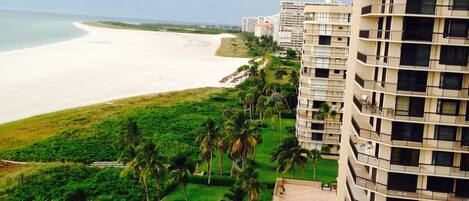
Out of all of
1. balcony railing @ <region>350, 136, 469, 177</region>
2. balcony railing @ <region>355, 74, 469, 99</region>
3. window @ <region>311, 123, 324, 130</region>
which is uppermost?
balcony railing @ <region>355, 74, 469, 99</region>

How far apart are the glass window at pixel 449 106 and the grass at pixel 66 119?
176 ft

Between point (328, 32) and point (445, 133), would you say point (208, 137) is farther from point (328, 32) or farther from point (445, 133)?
point (445, 133)

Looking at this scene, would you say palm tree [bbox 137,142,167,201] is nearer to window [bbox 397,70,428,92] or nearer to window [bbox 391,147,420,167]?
window [bbox 391,147,420,167]

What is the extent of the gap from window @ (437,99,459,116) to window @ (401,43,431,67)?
2.24 m

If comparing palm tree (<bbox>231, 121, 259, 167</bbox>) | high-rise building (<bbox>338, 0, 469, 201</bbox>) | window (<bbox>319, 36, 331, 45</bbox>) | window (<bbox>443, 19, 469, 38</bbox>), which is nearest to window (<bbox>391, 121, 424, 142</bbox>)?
high-rise building (<bbox>338, 0, 469, 201</bbox>)

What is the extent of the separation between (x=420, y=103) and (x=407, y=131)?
5.41ft

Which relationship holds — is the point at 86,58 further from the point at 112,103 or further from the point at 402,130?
the point at 402,130

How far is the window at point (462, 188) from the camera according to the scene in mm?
26250

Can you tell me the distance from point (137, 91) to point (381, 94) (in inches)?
3307

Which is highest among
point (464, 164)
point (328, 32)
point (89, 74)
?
point (328, 32)

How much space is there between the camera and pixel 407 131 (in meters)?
26.5

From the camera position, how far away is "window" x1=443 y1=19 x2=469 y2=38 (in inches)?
996

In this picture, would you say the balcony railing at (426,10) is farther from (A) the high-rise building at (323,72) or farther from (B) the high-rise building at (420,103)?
(A) the high-rise building at (323,72)

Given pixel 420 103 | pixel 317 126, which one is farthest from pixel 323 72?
pixel 420 103
